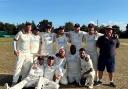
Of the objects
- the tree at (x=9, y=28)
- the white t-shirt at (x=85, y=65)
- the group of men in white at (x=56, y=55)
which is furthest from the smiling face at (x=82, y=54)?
the tree at (x=9, y=28)

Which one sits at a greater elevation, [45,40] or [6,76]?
[45,40]

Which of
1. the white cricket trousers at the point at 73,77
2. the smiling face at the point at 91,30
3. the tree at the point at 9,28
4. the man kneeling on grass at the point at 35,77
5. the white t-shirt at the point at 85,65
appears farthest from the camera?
the tree at the point at 9,28

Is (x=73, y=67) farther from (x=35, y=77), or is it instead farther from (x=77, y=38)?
(x=35, y=77)

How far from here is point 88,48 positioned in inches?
495

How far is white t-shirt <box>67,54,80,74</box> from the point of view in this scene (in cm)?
1249

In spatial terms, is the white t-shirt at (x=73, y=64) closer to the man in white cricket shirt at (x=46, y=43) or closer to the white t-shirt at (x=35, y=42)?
the man in white cricket shirt at (x=46, y=43)

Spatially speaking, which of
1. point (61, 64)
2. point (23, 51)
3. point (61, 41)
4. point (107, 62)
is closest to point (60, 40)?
point (61, 41)

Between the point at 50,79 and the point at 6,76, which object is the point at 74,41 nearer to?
the point at 50,79

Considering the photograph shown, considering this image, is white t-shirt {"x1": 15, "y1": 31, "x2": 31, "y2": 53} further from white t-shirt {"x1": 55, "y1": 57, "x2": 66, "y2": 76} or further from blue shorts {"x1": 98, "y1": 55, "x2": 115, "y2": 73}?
blue shorts {"x1": 98, "y1": 55, "x2": 115, "y2": 73}

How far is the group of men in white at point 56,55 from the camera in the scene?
11946 millimetres

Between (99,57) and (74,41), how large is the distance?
1079mm

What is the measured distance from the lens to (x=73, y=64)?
41.2 feet

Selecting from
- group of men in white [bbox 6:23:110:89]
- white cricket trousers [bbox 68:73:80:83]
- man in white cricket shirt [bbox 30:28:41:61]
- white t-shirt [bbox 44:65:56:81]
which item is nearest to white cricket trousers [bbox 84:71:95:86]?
group of men in white [bbox 6:23:110:89]

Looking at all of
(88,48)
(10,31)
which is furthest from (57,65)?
(10,31)
